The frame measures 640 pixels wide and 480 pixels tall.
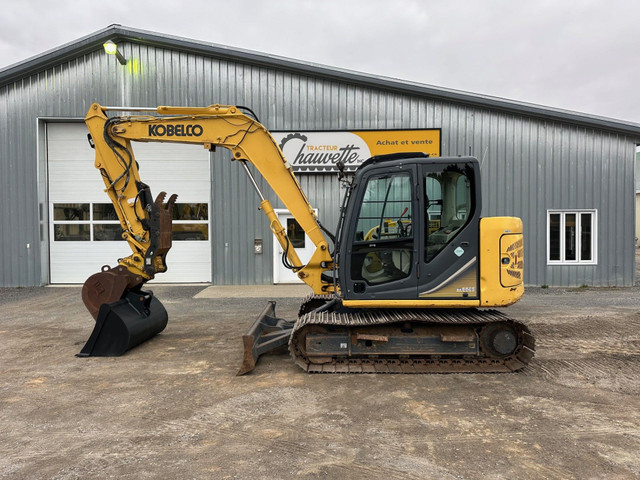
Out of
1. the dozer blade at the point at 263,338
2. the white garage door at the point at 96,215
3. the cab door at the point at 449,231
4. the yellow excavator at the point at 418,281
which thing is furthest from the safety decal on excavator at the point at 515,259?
the white garage door at the point at 96,215

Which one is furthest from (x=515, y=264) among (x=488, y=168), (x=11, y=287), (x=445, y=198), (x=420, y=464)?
(x=11, y=287)

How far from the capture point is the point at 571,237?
12.2 m

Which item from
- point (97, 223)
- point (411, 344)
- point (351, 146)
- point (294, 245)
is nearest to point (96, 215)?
point (97, 223)

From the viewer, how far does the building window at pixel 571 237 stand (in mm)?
12148

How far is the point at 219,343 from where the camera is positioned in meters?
6.45

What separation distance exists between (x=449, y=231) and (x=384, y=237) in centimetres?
80

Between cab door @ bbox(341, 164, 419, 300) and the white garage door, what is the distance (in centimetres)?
899

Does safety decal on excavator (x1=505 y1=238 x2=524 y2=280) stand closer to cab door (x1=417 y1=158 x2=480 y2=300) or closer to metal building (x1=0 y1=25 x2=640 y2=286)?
cab door (x1=417 y1=158 x2=480 y2=300)

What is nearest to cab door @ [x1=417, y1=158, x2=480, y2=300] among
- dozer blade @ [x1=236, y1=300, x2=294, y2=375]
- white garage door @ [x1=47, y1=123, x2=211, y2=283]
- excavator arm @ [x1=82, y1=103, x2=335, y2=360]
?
excavator arm @ [x1=82, y1=103, x2=335, y2=360]

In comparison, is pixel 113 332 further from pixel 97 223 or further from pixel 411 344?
pixel 97 223

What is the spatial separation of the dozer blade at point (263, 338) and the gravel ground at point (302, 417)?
7.3 inches

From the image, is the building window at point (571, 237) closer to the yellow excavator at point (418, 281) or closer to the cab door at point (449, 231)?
the yellow excavator at point (418, 281)

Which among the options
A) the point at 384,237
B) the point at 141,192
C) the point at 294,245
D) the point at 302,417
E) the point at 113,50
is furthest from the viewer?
the point at 294,245

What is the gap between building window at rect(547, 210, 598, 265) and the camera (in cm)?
1215
